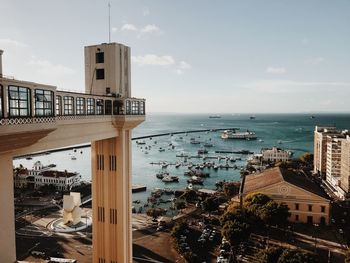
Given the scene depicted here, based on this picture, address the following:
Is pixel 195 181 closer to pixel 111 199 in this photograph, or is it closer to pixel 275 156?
pixel 275 156

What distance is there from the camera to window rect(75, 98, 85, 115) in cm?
1342

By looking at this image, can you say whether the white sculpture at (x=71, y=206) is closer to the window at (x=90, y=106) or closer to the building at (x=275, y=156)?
the window at (x=90, y=106)

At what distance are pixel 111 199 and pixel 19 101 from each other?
9903 mm

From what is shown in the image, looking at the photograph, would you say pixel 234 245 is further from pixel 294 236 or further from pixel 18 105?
pixel 18 105

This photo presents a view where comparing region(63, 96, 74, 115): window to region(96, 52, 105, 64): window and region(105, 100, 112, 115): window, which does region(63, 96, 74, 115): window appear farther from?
region(96, 52, 105, 64): window

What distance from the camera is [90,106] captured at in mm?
14617

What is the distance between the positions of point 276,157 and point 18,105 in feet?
309

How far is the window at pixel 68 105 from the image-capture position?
41.0 ft

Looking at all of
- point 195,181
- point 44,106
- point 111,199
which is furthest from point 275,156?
point 44,106

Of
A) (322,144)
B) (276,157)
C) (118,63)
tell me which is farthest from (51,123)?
(276,157)

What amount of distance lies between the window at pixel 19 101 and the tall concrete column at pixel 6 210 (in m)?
1.62

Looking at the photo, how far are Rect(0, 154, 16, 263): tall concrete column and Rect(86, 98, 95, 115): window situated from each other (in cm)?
484

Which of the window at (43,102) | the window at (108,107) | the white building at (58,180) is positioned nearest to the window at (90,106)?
the window at (108,107)

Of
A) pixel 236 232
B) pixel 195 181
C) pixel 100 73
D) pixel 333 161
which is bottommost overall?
pixel 195 181
